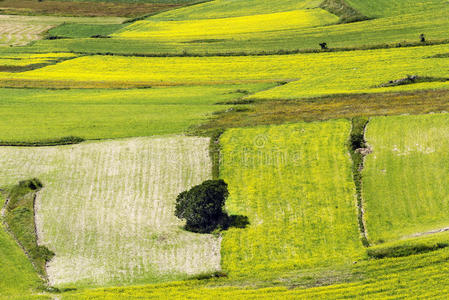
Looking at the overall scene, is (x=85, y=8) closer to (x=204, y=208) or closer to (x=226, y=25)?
(x=226, y=25)

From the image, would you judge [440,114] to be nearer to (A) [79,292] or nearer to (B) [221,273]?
(B) [221,273]

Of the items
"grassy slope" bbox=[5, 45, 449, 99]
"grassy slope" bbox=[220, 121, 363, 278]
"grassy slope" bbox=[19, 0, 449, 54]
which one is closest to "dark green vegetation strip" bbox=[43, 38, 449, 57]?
"grassy slope" bbox=[19, 0, 449, 54]

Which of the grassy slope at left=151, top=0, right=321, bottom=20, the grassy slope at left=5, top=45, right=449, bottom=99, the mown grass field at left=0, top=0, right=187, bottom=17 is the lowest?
the grassy slope at left=5, top=45, right=449, bottom=99

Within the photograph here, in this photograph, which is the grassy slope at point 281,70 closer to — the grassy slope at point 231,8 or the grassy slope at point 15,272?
the grassy slope at point 231,8

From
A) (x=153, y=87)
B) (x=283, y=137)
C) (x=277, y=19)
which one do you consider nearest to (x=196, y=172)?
(x=283, y=137)

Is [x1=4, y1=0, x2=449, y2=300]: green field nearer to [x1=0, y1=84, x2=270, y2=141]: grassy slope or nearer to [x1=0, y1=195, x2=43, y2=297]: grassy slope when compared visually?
[x1=0, y1=195, x2=43, y2=297]: grassy slope

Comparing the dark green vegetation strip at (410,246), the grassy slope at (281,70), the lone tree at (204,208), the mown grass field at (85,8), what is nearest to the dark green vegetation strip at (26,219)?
the lone tree at (204,208)
